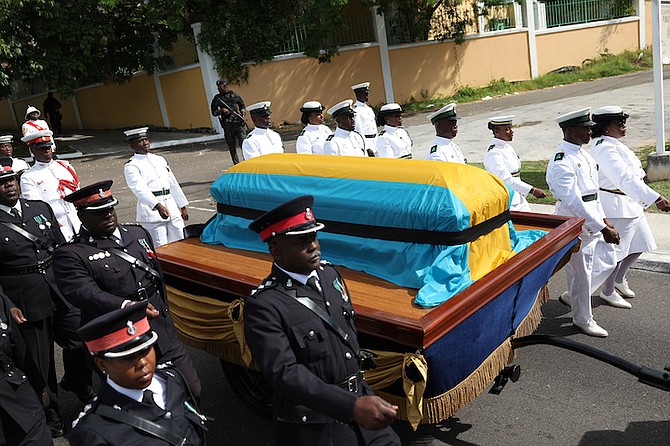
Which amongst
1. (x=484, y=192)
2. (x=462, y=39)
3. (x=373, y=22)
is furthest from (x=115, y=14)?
(x=484, y=192)

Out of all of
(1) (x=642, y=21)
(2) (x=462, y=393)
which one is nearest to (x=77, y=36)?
(2) (x=462, y=393)

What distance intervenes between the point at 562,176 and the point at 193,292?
Answer: 3.04 metres

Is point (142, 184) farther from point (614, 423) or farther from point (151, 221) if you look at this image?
point (614, 423)

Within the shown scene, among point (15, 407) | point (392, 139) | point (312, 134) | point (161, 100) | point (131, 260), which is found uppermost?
point (161, 100)

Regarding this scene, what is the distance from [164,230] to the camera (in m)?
6.82

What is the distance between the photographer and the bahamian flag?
3.91 metres

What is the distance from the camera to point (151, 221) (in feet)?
21.9

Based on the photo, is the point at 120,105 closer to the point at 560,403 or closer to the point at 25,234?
the point at 25,234

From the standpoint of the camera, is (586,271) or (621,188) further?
(621,188)

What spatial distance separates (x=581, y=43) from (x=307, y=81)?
10638 millimetres

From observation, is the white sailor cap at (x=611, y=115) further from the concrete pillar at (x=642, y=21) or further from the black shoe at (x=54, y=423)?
the concrete pillar at (x=642, y=21)

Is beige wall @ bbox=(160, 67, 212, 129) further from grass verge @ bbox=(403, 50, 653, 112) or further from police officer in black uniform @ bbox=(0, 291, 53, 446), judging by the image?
police officer in black uniform @ bbox=(0, 291, 53, 446)

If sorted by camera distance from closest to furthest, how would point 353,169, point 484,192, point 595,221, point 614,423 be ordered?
point 614,423, point 484,192, point 353,169, point 595,221

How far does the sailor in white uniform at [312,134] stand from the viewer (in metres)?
8.41
